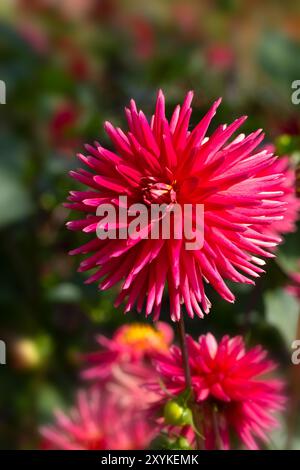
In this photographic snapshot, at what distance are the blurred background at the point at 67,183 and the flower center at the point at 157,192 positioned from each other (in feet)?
0.89

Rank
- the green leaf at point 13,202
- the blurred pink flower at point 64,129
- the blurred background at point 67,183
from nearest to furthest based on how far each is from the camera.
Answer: the blurred background at point 67,183 → the green leaf at point 13,202 → the blurred pink flower at point 64,129

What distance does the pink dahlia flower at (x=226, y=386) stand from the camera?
0.59 metres

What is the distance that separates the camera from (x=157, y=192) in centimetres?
51

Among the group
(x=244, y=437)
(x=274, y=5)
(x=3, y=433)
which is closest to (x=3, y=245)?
(x=3, y=433)

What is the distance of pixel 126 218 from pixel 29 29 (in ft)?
6.14

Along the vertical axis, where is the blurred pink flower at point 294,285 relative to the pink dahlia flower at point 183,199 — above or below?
below

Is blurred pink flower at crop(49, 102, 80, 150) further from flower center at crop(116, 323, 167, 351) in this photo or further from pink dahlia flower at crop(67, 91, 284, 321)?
pink dahlia flower at crop(67, 91, 284, 321)

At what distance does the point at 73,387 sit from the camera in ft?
4.19

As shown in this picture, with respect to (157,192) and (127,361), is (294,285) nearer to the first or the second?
(127,361)

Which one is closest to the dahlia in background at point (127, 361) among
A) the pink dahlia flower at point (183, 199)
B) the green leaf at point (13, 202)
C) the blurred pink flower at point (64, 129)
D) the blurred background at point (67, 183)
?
the blurred background at point (67, 183)

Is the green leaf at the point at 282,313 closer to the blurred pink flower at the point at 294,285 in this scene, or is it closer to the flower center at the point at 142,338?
the blurred pink flower at the point at 294,285

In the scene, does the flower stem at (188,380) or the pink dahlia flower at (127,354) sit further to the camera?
A: the pink dahlia flower at (127,354)

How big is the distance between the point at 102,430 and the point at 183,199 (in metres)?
0.36

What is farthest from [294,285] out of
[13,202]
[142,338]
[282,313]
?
[13,202]
